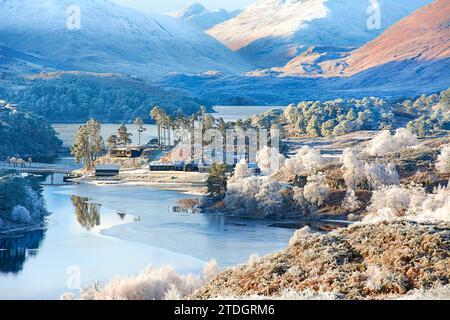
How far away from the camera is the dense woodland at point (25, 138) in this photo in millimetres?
121287

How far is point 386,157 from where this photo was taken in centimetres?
7638

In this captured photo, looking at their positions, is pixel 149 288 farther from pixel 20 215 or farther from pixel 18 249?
pixel 20 215

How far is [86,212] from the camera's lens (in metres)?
67.0

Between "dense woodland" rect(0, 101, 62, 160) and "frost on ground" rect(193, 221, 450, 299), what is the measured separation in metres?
91.4

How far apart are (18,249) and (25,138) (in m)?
78.9

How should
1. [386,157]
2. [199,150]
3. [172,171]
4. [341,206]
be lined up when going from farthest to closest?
1. [199,150]
2. [172,171]
3. [386,157]
4. [341,206]

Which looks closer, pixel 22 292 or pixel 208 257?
pixel 22 292

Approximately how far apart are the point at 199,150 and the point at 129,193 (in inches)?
822

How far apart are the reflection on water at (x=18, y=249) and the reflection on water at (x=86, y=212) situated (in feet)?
14.2

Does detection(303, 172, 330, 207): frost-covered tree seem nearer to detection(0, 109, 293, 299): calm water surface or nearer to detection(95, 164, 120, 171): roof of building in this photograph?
detection(0, 109, 293, 299): calm water surface

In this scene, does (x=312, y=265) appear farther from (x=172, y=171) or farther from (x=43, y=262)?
(x=172, y=171)

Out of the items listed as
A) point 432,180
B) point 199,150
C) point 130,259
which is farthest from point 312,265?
point 199,150

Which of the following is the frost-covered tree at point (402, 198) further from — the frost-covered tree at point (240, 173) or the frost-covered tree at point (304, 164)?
the frost-covered tree at point (240, 173)

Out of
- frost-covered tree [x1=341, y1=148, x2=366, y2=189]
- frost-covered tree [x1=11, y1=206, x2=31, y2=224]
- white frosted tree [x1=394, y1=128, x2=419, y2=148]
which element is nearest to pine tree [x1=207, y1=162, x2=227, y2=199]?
frost-covered tree [x1=341, y1=148, x2=366, y2=189]
